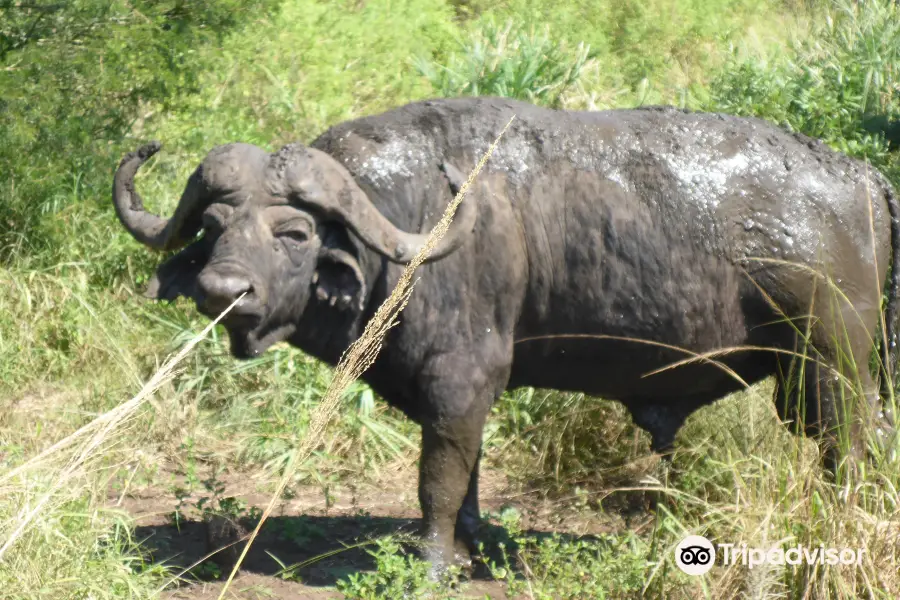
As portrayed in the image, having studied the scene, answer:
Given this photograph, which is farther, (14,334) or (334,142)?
(14,334)

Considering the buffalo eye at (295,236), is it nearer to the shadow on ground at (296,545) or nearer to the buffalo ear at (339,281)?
the buffalo ear at (339,281)

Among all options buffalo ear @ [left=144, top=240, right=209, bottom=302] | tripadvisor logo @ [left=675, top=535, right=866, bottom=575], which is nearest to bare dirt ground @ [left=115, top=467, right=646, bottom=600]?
buffalo ear @ [left=144, top=240, right=209, bottom=302]

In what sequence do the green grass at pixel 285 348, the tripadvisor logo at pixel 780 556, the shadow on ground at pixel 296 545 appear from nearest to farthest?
the tripadvisor logo at pixel 780 556
the green grass at pixel 285 348
the shadow on ground at pixel 296 545

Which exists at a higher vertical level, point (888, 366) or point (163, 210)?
point (888, 366)

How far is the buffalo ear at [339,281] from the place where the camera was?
5066 millimetres

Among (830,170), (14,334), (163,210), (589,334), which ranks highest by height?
(830,170)

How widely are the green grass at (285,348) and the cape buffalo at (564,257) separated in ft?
1.22

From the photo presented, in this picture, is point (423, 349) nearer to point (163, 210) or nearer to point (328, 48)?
point (163, 210)

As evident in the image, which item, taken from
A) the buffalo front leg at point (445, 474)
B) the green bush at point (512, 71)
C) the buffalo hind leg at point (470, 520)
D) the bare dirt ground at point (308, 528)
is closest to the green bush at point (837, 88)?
the green bush at point (512, 71)

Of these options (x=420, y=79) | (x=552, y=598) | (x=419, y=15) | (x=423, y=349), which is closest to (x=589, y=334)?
(x=423, y=349)

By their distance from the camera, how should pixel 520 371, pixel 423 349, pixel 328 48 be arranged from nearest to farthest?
pixel 423 349
pixel 520 371
pixel 328 48

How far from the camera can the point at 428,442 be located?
530 cm

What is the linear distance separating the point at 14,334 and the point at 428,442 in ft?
11.8

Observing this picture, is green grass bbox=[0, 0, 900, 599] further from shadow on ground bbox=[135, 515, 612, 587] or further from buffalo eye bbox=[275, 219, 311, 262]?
buffalo eye bbox=[275, 219, 311, 262]
